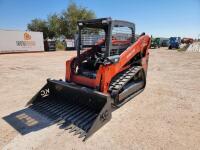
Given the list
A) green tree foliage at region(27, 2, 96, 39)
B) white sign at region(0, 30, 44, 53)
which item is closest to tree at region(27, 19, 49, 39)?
green tree foliage at region(27, 2, 96, 39)

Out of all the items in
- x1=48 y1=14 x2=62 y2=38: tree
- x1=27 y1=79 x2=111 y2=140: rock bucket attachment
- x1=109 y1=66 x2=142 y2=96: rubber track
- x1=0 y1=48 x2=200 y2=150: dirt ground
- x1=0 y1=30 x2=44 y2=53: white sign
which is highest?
x1=48 y1=14 x2=62 y2=38: tree

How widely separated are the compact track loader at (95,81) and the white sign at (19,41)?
18699 mm

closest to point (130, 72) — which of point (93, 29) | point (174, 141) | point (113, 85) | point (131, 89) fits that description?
point (131, 89)

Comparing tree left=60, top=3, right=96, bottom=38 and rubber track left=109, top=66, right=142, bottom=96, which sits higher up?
tree left=60, top=3, right=96, bottom=38

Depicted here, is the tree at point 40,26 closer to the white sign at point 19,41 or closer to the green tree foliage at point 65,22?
the green tree foliage at point 65,22

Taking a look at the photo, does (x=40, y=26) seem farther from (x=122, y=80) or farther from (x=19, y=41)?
(x=122, y=80)

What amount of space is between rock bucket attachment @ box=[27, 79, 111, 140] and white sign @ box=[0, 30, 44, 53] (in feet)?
61.4

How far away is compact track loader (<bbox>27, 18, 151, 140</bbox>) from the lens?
12.1 ft

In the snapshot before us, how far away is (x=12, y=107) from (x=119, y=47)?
2993mm

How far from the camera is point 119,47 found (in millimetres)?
4664

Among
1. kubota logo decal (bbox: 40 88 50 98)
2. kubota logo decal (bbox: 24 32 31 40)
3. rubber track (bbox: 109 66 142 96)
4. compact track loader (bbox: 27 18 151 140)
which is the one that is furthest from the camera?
kubota logo decal (bbox: 24 32 31 40)

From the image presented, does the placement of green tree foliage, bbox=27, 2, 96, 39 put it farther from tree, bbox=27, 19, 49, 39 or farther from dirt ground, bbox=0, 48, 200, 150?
dirt ground, bbox=0, 48, 200, 150

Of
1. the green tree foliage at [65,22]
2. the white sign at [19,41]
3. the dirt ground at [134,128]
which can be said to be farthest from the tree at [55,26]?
the dirt ground at [134,128]

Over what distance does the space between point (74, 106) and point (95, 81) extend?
73 cm
